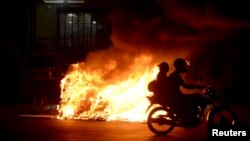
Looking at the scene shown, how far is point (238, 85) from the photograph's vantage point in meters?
24.4

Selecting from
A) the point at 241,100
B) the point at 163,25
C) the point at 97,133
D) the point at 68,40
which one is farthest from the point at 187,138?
the point at 68,40

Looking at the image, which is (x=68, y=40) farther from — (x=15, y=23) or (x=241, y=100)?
(x=241, y=100)

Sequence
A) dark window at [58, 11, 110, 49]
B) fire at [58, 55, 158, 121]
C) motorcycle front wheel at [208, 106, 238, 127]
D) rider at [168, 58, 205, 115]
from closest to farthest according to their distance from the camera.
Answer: motorcycle front wheel at [208, 106, 238, 127] < rider at [168, 58, 205, 115] < fire at [58, 55, 158, 121] < dark window at [58, 11, 110, 49]

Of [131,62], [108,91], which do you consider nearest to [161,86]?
[108,91]

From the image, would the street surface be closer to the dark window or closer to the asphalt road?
the asphalt road

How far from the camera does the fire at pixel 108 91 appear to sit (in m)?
17.6

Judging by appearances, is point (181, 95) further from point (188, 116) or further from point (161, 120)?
point (161, 120)

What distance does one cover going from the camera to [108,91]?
17.8m

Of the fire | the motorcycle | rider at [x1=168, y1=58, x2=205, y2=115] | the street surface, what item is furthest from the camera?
the fire

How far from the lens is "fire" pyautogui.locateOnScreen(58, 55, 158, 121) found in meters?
17.6

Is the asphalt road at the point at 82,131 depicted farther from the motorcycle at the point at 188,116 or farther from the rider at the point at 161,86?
the rider at the point at 161,86

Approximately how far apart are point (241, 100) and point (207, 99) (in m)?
Answer: 11.1

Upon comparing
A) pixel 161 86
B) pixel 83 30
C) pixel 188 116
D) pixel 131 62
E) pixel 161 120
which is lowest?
pixel 161 120

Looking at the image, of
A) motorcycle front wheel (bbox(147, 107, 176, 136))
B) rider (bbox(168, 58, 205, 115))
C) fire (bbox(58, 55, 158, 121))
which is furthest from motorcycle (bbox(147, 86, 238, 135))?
fire (bbox(58, 55, 158, 121))
